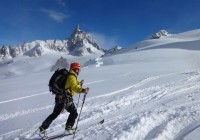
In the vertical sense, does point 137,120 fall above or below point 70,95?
below

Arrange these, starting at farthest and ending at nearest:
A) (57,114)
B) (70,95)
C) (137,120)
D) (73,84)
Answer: (137,120) → (57,114) → (70,95) → (73,84)

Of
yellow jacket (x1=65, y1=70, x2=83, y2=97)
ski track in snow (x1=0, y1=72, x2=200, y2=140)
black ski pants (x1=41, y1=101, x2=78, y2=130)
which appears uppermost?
yellow jacket (x1=65, y1=70, x2=83, y2=97)

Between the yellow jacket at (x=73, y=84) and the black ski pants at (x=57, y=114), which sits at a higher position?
the yellow jacket at (x=73, y=84)

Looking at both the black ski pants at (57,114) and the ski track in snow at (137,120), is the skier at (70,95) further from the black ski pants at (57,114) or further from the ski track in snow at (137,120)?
the ski track in snow at (137,120)

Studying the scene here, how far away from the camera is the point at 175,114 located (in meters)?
8.98

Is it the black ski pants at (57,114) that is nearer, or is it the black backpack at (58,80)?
the black backpack at (58,80)

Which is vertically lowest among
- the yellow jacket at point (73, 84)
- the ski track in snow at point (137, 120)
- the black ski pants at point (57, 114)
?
the ski track in snow at point (137, 120)

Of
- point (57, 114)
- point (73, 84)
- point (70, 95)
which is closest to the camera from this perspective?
point (73, 84)

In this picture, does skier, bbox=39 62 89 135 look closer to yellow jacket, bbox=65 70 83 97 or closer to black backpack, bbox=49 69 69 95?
yellow jacket, bbox=65 70 83 97

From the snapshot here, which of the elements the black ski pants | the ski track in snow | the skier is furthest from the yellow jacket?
the ski track in snow

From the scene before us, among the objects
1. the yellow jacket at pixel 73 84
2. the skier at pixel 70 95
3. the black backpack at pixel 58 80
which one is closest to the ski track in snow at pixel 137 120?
the skier at pixel 70 95

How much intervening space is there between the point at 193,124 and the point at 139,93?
7508mm

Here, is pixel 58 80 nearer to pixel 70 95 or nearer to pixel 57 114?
pixel 70 95

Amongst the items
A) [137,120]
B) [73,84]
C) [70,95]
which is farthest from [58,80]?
[137,120]
